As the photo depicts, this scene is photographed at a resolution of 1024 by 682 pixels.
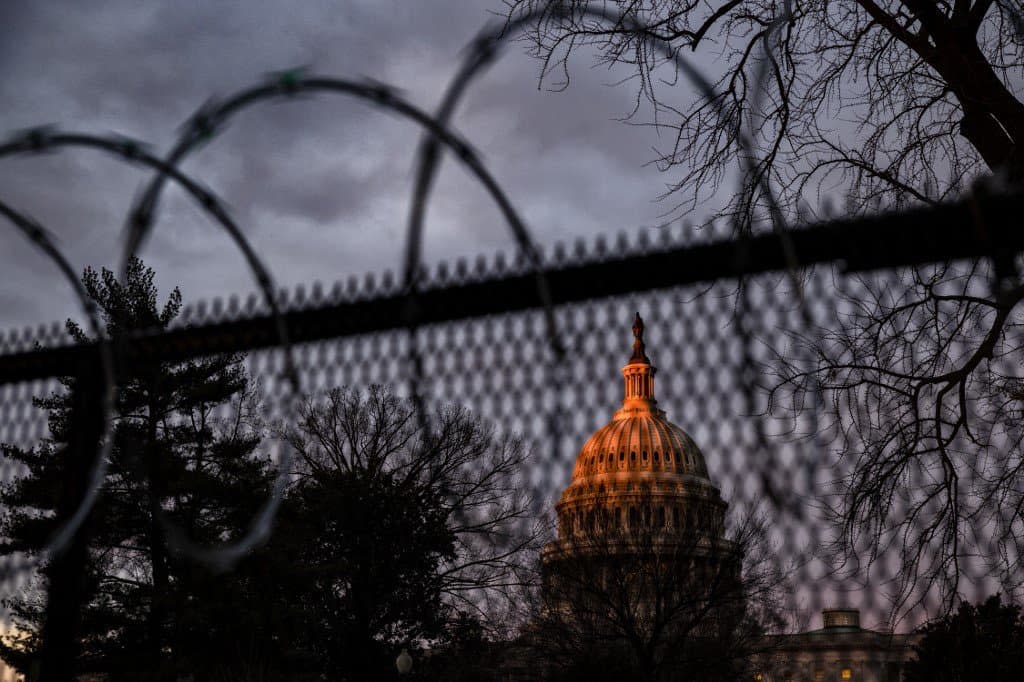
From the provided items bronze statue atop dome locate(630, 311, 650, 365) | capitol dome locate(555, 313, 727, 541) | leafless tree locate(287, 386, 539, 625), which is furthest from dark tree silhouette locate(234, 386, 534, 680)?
bronze statue atop dome locate(630, 311, 650, 365)

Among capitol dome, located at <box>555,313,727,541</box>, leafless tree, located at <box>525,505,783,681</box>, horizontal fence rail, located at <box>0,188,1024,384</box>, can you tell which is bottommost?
horizontal fence rail, located at <box>0,188,1024,384</box>

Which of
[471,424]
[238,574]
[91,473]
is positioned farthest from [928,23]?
[238,574]

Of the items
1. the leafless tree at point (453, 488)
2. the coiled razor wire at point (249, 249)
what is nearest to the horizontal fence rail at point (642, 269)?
the coiled razor wire at point (249, 249)

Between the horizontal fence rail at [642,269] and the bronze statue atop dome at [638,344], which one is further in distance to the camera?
the bronze statue atop dome at [638,344]

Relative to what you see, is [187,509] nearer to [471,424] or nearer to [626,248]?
[471,424]

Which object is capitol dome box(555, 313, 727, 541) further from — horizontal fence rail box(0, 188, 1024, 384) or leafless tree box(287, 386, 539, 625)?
leafless tree box(287, 386, 539, 625)

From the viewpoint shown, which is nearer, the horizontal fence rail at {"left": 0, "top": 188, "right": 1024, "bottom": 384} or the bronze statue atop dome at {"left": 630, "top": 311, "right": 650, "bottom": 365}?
the horizontal fence rail at {"left": 0, "top": 188, "right": 1024, "bottom": 384}

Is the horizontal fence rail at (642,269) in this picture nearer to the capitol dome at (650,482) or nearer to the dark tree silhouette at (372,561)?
Answer: the capitol dome at (650,482)

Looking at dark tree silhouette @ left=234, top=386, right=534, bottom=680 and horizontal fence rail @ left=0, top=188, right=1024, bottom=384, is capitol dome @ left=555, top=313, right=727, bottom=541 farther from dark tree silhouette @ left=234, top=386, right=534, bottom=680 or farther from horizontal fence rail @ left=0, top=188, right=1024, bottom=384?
dark tree silhouette @ left=234, top=386, right=534, bottom=680

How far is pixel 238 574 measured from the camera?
1228 inches

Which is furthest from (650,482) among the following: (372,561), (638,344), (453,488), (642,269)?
(372,561)

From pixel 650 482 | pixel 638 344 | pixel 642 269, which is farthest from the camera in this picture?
pixel 650 482

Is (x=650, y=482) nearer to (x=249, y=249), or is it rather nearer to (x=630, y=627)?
(x=249, y=249)

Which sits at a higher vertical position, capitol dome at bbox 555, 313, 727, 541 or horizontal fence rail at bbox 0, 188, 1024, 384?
capitol dome at bbox 555, 313, 727, 541
